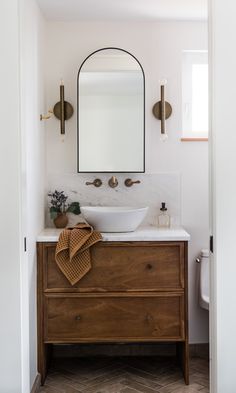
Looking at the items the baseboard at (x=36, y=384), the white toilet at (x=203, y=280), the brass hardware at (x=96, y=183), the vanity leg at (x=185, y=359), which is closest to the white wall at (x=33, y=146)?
the baseboard at (x=36, y=384)

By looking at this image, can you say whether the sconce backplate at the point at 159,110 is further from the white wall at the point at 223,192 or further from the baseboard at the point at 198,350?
the baseboard at the point at 198,350

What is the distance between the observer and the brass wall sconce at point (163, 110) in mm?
3508

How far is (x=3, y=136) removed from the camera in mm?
2084

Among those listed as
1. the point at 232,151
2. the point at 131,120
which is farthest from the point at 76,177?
the point at 232,151

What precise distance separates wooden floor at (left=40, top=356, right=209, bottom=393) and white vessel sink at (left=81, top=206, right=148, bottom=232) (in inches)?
37.1

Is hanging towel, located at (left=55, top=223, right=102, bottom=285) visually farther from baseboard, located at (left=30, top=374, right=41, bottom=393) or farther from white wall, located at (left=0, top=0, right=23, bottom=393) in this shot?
white wall, located at (left=0, top=0, right=23, bottom=393)

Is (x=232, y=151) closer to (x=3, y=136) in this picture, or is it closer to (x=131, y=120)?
(x=3, y=136)

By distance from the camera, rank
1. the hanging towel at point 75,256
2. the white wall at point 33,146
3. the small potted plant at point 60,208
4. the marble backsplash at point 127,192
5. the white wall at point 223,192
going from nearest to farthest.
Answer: the white wall at point 223,192 < the white wall at point 33,146 < the hanging towel at point 75,256 < the small potted plant at point 60,208 < the marble backsplash at point 127,192

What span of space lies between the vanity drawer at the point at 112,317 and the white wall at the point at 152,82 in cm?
58

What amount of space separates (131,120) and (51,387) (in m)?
1.81

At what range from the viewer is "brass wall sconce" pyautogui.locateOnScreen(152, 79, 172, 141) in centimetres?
351

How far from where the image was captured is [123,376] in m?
3.26

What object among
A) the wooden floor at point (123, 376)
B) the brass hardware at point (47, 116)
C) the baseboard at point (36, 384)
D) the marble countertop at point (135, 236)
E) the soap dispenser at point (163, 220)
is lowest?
the wooden floor at point (123, 376)

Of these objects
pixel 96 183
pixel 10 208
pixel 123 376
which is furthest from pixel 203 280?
pixel 10 208
